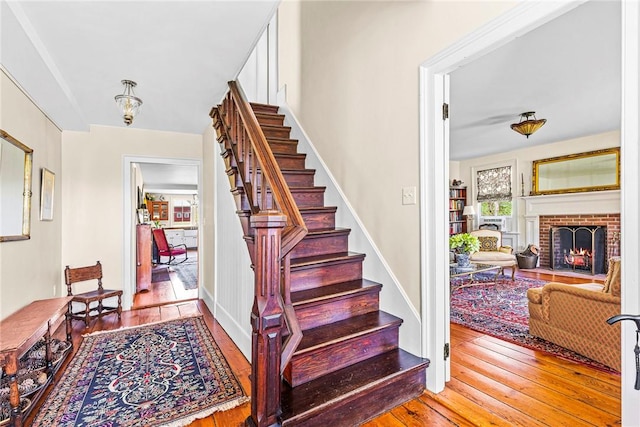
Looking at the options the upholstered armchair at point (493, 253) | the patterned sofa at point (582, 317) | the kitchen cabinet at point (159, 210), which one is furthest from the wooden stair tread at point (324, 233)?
the kitchen cabinet at point (159, 210)

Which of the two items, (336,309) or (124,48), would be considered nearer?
(336,309)

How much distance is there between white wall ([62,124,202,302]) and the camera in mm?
4020

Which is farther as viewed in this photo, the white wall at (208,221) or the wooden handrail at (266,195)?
the white wall at (208,221)

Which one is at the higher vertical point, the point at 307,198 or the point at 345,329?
the point at 307,198

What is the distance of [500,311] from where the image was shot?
3.58 m

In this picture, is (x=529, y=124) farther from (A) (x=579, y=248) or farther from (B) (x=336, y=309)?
(B) (x=336, y=309)

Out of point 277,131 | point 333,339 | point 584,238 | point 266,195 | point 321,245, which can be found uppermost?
point 277,131

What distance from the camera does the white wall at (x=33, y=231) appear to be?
8.00 ft

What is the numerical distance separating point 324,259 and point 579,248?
6094 mm

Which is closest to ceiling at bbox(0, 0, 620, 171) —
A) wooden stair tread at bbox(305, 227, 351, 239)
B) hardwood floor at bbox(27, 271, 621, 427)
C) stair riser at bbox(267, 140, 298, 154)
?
stair riser at bbox(267, 140, 298, 154)

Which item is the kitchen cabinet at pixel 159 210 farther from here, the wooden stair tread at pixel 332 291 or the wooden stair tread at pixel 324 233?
the wooden stair tread at pixel 332 291

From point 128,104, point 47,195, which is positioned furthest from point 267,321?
point 47,195

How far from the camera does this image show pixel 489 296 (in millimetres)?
4191

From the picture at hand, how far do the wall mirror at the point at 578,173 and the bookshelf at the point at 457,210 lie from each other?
5.67 feet
